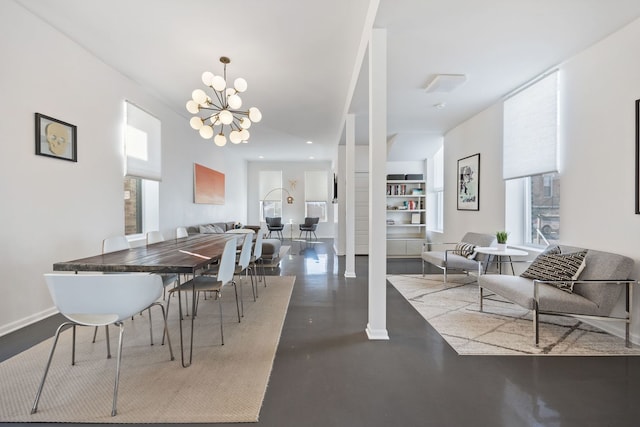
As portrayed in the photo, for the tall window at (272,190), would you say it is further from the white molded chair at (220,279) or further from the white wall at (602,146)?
the white wall at (602,146)

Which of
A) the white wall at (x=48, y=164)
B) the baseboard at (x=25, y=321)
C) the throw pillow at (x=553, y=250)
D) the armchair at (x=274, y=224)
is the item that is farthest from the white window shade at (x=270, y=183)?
the throw pillow at (x=553, y=250)

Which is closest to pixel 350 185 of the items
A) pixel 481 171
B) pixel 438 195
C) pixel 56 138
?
pixel 481 171

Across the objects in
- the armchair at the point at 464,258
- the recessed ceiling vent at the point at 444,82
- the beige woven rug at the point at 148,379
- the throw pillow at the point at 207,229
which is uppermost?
the recessed ceiling vent at the point at 444,82

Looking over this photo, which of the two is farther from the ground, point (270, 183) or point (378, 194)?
point (270, 183)

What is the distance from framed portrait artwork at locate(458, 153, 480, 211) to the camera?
17.2 feet

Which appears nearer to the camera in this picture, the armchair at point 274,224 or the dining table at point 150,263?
the dining table at point 150,263

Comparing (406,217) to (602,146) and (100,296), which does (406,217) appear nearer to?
(602,146)

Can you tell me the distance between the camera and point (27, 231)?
295 cm

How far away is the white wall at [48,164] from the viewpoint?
279 centimetres

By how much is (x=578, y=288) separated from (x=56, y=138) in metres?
5.44

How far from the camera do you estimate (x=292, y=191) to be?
11.7 meters

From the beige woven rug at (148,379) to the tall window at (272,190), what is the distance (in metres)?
8.75

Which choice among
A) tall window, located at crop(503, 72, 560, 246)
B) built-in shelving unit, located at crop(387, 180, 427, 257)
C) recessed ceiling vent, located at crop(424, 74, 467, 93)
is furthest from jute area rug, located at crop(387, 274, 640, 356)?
built-in shelving unit, located at crop(387, 180, 427, 257)

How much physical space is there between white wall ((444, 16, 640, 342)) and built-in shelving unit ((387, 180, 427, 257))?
13.5 feet
